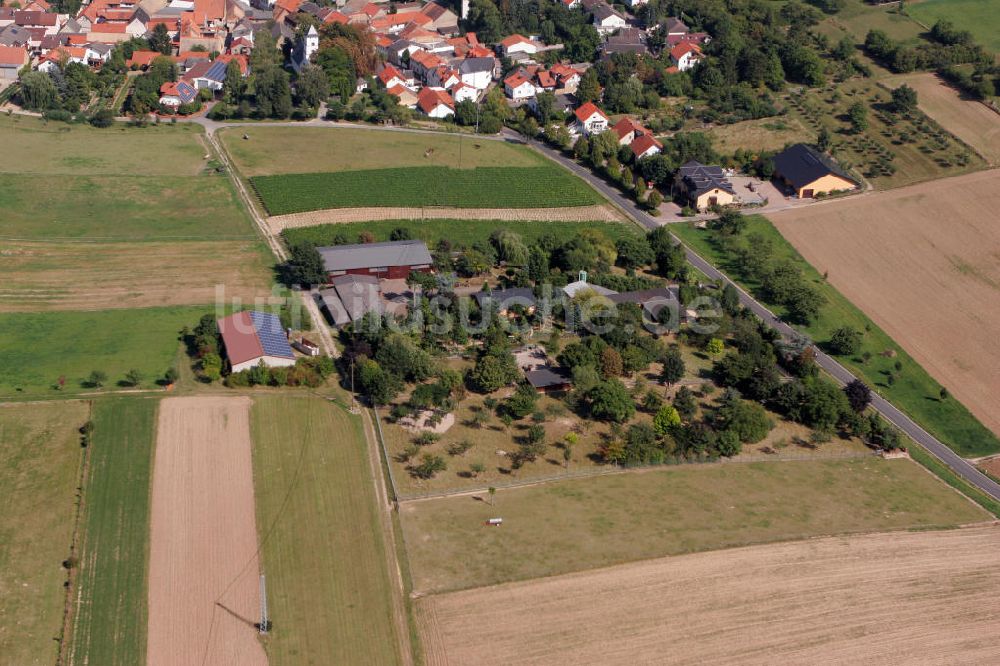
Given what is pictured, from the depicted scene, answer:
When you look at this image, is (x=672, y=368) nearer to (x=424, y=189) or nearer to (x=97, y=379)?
(x=97, y=379)

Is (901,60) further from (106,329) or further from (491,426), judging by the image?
(106,329)

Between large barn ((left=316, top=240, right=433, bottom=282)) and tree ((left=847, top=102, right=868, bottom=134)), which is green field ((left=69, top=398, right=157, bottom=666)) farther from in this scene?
tree ((left=847, top=102, right=868, bottom=134))

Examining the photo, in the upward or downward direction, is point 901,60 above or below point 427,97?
above

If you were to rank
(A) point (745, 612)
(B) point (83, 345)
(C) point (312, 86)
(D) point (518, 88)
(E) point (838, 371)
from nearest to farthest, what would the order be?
1. (A) point (745, 612)
2. (B) point (83, 345)
3. (E) point (838, 371)
4. (C) point (312, 86)
5. (D) point (518, 88)

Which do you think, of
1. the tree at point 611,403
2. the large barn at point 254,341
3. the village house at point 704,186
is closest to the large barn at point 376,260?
the large barn at point 254,341

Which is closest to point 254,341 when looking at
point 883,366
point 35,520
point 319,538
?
point 35,520

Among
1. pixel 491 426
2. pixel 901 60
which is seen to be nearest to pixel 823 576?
pixel 491 426
